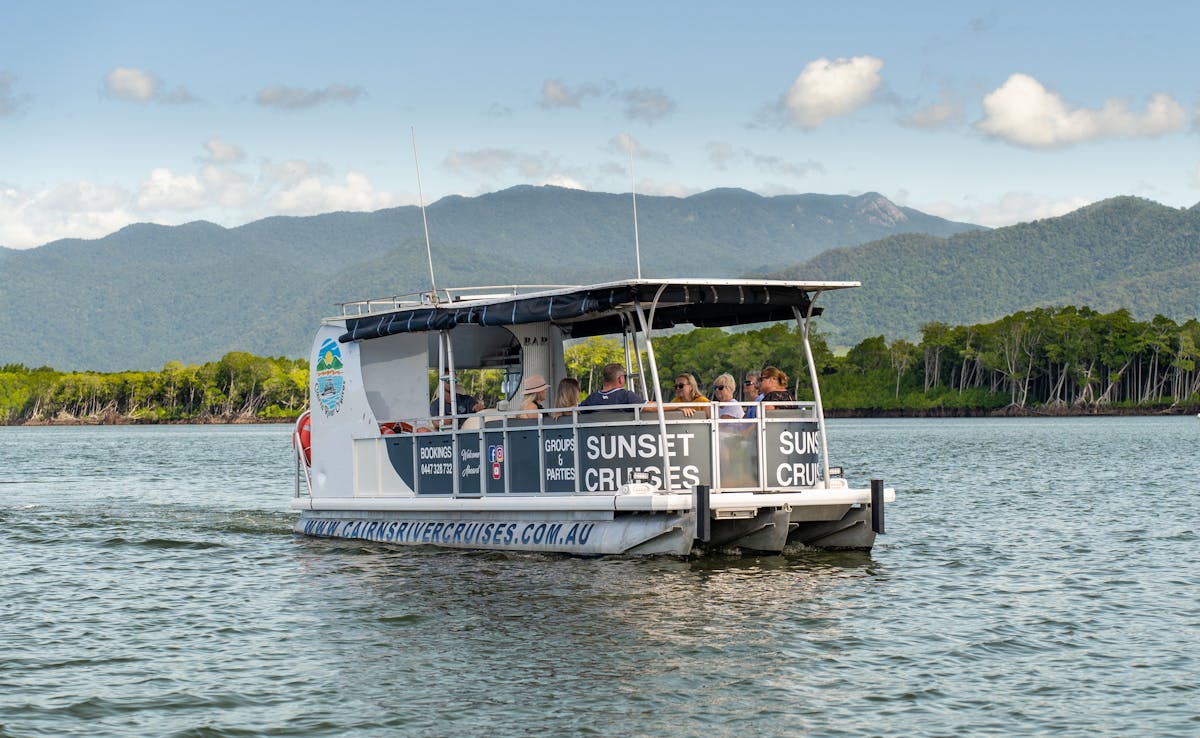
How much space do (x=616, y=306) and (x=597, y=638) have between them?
4.75 metres

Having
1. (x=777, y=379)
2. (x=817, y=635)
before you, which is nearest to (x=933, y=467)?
(x=777, y=379)

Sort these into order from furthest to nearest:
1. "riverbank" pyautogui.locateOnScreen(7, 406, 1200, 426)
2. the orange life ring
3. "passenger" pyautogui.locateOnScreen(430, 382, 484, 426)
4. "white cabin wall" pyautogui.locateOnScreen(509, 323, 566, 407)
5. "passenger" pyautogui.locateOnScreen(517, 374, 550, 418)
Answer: "riverbank" pyautogui.locateOnScreen(7, 406, 1200, 426)
the orange life ring
"white cabin wall" pyautogui.locateOnScreen(509, 323, 566, 407)
"passenger" pyautogui.locateOnScreen(430, 382, 484, 426)
"passenger" pyautogui.locateOnScreen(517, 374, 550, 418)

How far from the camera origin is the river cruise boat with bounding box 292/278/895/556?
55.3ft

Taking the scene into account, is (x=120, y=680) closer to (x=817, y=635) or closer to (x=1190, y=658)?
(x=817, y=635)

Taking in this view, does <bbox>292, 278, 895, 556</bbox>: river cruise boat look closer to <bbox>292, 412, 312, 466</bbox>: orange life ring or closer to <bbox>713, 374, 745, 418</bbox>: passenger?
<bbox>292, 412, 312, 466</bbox>: orange life ring

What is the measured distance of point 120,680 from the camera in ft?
39.8

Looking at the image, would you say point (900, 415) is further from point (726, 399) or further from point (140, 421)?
point (726, 399)

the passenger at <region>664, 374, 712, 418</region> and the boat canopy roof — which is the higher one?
the boat canopy roof

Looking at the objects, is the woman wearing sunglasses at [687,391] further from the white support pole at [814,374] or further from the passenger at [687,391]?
the white support pole at [814,374]

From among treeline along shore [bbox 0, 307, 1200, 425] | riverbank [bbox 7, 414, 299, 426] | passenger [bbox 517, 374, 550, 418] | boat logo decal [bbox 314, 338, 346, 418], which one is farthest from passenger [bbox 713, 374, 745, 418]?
riverbank [bbox 7, 414, 299, 426]

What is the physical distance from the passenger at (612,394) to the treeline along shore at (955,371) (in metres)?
94.6

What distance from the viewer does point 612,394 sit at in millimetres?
17359

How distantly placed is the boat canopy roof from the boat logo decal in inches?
20.5

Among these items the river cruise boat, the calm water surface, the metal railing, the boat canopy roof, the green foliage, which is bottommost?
the calm water surface
